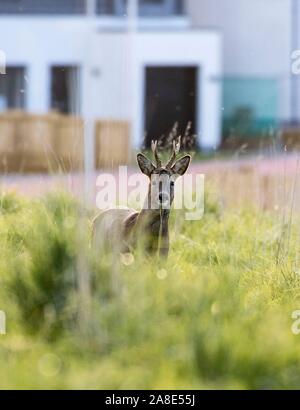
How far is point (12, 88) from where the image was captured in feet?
101

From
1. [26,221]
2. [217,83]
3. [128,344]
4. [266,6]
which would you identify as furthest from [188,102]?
[128,344]

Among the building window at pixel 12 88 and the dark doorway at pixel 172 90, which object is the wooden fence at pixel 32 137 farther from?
the dark doorway at pixel 172 90

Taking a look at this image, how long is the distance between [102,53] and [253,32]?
18.6ft

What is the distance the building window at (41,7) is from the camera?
2986cm

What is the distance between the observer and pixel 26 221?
7.34 m

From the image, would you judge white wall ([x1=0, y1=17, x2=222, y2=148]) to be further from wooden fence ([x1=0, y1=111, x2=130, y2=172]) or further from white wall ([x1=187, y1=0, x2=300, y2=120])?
wooden fence ([x1=0, y1=111, x2=130, y2=172])

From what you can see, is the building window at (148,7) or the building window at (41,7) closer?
the building window at (41,7)

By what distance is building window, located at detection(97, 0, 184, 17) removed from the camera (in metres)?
31.6

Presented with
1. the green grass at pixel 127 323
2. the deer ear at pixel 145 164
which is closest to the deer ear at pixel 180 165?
the deer ear at pixel 145 164

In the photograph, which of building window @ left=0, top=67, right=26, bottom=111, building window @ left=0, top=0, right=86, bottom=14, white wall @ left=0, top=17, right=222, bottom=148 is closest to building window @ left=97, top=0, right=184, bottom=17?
building window @ left=0, top=0, right=86, bottom=14

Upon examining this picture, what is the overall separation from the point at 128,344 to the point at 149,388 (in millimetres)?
372

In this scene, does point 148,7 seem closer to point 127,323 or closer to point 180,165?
point 180,165

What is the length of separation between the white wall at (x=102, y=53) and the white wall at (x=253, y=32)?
2670 millimetres
